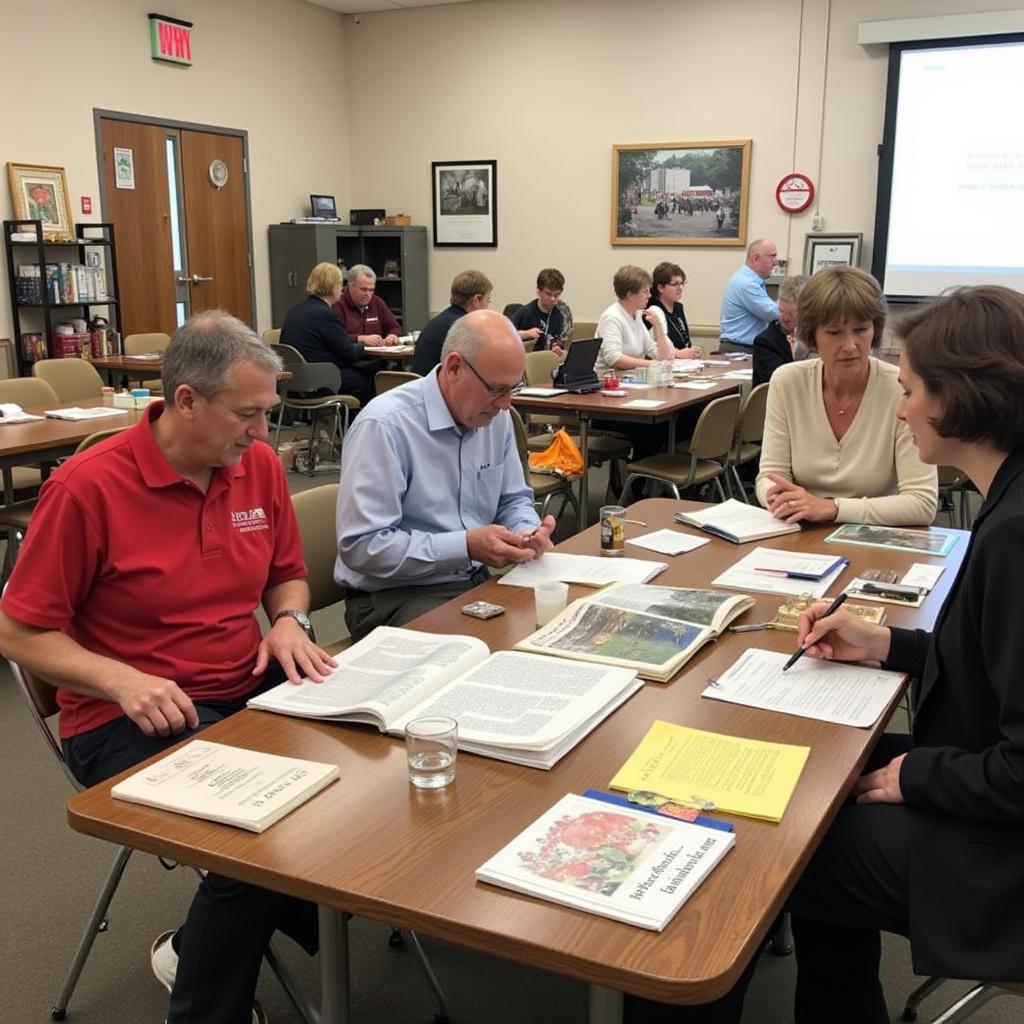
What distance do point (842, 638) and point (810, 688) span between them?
0.15m

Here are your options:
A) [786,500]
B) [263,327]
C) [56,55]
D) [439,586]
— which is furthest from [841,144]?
[439,586]

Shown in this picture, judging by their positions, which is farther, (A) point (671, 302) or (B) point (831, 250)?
(B) point (831, 250)

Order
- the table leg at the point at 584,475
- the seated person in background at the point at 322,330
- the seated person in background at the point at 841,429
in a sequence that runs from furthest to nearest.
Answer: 1. the seated person in background at the point at 322,330
2. the table leg at the point at 584,475
3. the seated person in background at the point at 841,429

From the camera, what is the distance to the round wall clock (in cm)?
884

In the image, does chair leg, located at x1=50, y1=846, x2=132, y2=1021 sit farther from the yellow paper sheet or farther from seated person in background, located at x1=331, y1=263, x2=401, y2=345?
seated person in background, located at x1=331, y1=263, x2=401, y2=345

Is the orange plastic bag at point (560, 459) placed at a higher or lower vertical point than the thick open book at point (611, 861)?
lower

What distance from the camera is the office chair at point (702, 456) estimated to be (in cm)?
491

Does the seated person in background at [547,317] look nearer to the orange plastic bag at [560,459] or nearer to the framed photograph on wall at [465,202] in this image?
the framed photograph on wall at [465,202]

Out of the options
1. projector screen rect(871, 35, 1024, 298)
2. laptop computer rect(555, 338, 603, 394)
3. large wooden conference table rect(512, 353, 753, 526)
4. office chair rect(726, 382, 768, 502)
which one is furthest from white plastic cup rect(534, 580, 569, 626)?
projector screen rect(871, 35, 1024, 298)

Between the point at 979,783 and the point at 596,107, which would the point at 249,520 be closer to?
the point at 979,783

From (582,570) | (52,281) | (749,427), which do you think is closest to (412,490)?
(582,570)

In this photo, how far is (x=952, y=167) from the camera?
789 cm

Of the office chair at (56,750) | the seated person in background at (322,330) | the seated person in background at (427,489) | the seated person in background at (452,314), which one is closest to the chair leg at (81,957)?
the office chair at (56,750)

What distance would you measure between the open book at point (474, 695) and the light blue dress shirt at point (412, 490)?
0.59m
